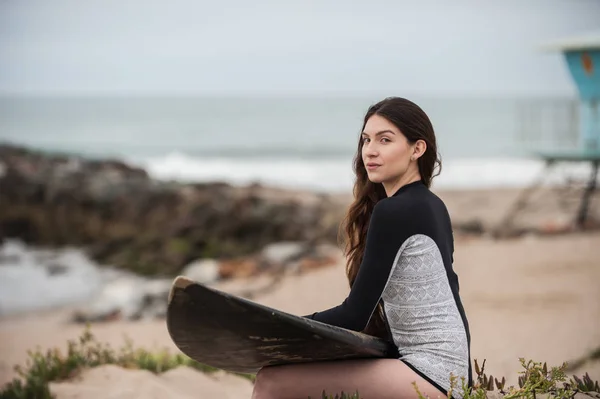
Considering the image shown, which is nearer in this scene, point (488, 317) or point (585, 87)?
point (488, 317)

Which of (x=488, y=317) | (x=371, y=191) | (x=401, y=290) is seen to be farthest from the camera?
(x=488, y=317)

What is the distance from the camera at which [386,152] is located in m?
2.95

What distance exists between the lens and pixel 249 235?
1342cm

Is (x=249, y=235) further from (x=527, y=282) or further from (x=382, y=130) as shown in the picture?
(x=382, y=130)

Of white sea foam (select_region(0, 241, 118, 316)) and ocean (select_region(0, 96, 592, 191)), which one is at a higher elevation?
ocean (select_region(0, 96, 592, 191))

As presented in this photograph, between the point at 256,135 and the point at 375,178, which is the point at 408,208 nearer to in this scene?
the point at 375,178

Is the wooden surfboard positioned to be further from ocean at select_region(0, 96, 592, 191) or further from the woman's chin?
ocean at select_region(0, 96, 592, 191)

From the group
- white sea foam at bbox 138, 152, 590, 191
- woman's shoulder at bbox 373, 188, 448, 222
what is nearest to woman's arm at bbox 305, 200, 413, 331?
woman's shoulder at bbox 373, 188, 448, 222

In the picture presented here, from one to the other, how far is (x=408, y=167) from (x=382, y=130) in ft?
0.56

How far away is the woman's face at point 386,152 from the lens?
9.70 ft

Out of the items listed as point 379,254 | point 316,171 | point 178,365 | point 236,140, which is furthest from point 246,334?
point 236,140

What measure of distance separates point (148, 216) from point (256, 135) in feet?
88.8

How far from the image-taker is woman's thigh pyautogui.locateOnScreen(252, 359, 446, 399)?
287 centimetres

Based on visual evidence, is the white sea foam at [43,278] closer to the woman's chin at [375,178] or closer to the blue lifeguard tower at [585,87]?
the blue lifeguard tower at [585,87]
